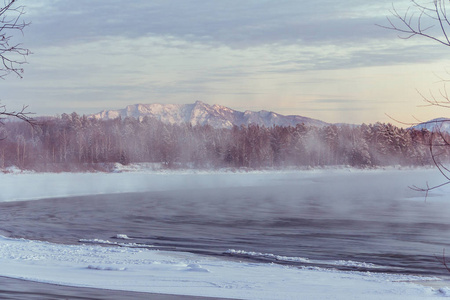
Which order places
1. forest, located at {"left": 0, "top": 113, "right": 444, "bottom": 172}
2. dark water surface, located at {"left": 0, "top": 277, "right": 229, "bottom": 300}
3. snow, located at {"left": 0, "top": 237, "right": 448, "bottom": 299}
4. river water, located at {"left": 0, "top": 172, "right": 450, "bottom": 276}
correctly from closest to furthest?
1. dark water surface, located at {"left": 0, "top": 277, "right": 229, "bottom": 300}
2. snow, located at {"left": 0, "top": 237, "right": 448, "bottom": 299}
3. river water, located at {"left": 0, "top": 172, "right": 450, "bottom": 276}
4. forest, located at {"left": 0, "top": 113, "right": 444, "bottom": 172}

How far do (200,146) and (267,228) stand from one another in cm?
9633

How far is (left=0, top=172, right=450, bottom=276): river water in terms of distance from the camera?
50.0 feet

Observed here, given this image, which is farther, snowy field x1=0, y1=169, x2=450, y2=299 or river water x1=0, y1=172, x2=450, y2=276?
river water x1=0, y1=172, x2=450, y2=276

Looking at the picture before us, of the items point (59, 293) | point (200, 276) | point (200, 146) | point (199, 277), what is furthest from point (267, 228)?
point (200, 146)

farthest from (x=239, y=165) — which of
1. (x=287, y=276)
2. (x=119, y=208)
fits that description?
(x=287, y=276)

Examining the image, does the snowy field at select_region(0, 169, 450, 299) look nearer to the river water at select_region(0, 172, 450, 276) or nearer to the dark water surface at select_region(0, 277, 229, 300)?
the dark water surface at select_region(0, 277, 229, 300)

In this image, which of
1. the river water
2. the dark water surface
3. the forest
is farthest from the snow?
the forest

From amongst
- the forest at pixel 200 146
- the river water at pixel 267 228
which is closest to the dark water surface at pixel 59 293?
the river water at pixel 267 228

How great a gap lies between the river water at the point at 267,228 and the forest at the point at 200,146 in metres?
73.6

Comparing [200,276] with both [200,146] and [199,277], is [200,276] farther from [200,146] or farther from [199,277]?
[200,146]

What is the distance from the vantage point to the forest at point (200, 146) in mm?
110062

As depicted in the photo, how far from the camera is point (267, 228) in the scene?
69.1 feet

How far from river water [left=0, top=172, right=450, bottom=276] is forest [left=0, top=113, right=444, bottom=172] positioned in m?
73.6

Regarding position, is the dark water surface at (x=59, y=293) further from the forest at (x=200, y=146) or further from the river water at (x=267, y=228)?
the forest at (x=200, y=146)
